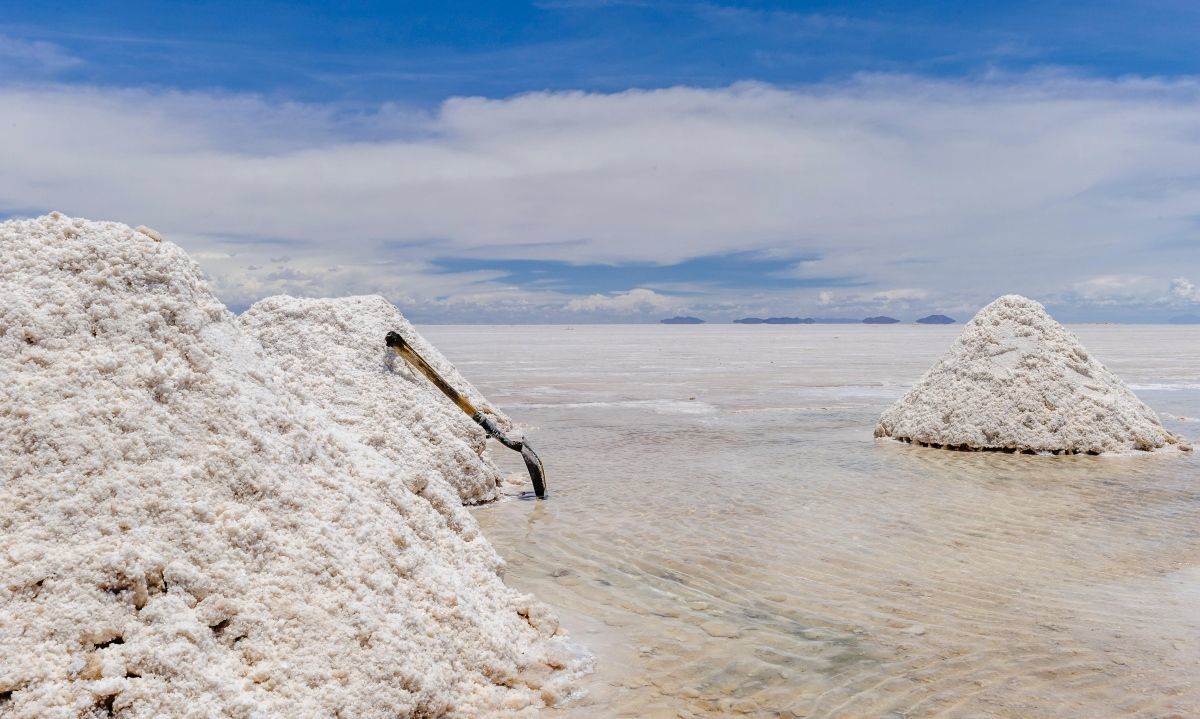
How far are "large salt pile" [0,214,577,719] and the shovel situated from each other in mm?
3211

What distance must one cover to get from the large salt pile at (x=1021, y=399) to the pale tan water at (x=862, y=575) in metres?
0.43

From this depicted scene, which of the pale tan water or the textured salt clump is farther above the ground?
the textured salt clump

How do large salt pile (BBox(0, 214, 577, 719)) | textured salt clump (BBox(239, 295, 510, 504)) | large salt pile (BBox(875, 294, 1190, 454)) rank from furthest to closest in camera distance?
large salt pile (BBox(875, 294, 1190, 454)) < textured salt clump (BBox(239, 295, 510, 504)) < large salt pile (BBox(0, 214, 577, 719))

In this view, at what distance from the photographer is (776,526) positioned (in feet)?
22.9

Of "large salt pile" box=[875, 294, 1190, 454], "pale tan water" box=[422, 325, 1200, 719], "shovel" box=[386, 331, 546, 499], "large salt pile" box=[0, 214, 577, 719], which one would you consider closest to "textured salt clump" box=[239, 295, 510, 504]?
"shovel" box=[386, 331, 546, 499]

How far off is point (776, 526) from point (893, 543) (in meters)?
0.94

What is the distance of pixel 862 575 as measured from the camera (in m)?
5.69

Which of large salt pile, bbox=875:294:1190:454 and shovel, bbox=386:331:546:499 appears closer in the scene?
shovel, bbox=386:331:546:499

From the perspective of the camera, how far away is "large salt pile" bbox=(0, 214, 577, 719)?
9.84ft

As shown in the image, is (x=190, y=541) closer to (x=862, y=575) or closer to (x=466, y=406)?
(x=862, y=575)

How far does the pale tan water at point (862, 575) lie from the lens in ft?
13.1

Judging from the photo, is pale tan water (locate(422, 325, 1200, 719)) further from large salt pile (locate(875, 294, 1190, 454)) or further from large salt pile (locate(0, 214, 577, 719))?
large salt pile (locate(0, 214, 577, 719))

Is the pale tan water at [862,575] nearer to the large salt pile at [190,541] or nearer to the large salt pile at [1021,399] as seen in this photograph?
the large salt pile at [1021,399]

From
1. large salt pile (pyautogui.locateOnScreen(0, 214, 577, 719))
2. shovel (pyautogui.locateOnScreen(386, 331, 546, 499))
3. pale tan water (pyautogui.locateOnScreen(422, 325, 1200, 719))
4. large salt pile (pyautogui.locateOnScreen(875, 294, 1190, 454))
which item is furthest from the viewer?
large salt pile (pyautogui.locateOnScreen(875, 294, 1190, 454))
